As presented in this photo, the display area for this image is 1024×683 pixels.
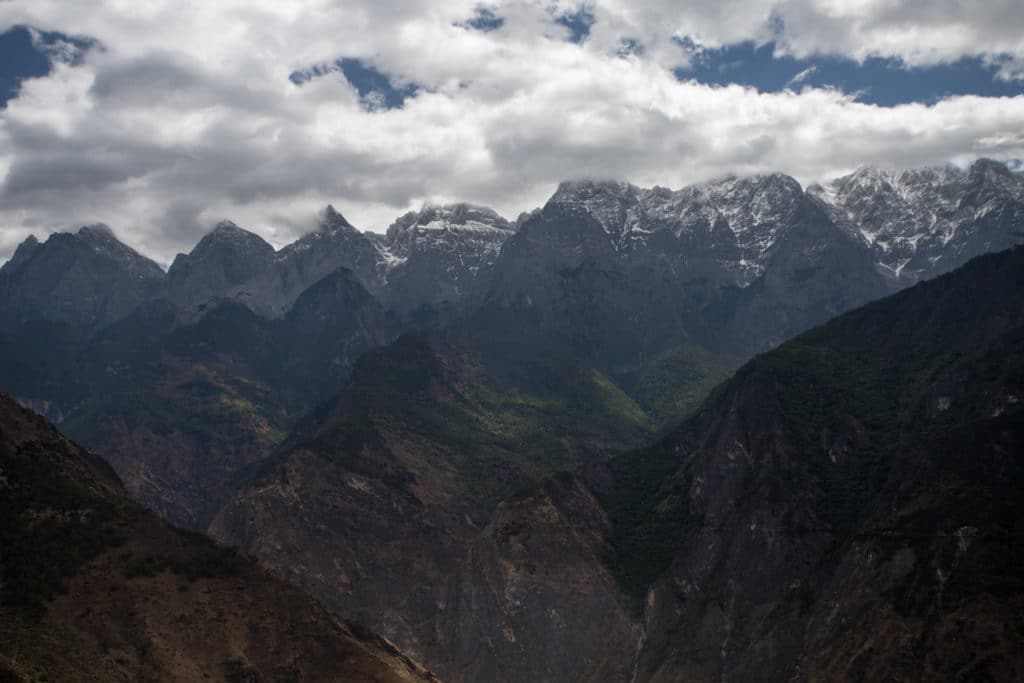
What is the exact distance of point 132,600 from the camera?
547 ft

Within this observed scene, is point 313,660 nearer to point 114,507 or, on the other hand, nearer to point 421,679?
point 421,679

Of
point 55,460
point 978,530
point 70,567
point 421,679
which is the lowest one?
point 421,679

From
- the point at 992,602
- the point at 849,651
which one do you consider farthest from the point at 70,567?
the point at 992,602

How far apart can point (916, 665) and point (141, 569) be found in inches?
4858

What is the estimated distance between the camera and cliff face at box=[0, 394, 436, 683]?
156125mm

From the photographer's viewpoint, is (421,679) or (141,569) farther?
(421,679)

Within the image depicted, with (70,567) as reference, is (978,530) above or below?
above

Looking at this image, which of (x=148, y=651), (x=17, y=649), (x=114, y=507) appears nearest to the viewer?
(x=17, y=649)

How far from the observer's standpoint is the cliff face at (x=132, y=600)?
15612 cm

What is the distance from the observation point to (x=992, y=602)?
583 ft

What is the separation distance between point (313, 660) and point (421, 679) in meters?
28.8

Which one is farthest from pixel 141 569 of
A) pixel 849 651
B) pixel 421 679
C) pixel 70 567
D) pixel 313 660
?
pixel 849 651

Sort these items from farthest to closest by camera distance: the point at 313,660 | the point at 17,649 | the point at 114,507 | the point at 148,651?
the point at 114,507, the point at 313,660, the point at 148,651, the point at 17,649

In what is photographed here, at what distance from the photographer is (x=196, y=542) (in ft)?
616
